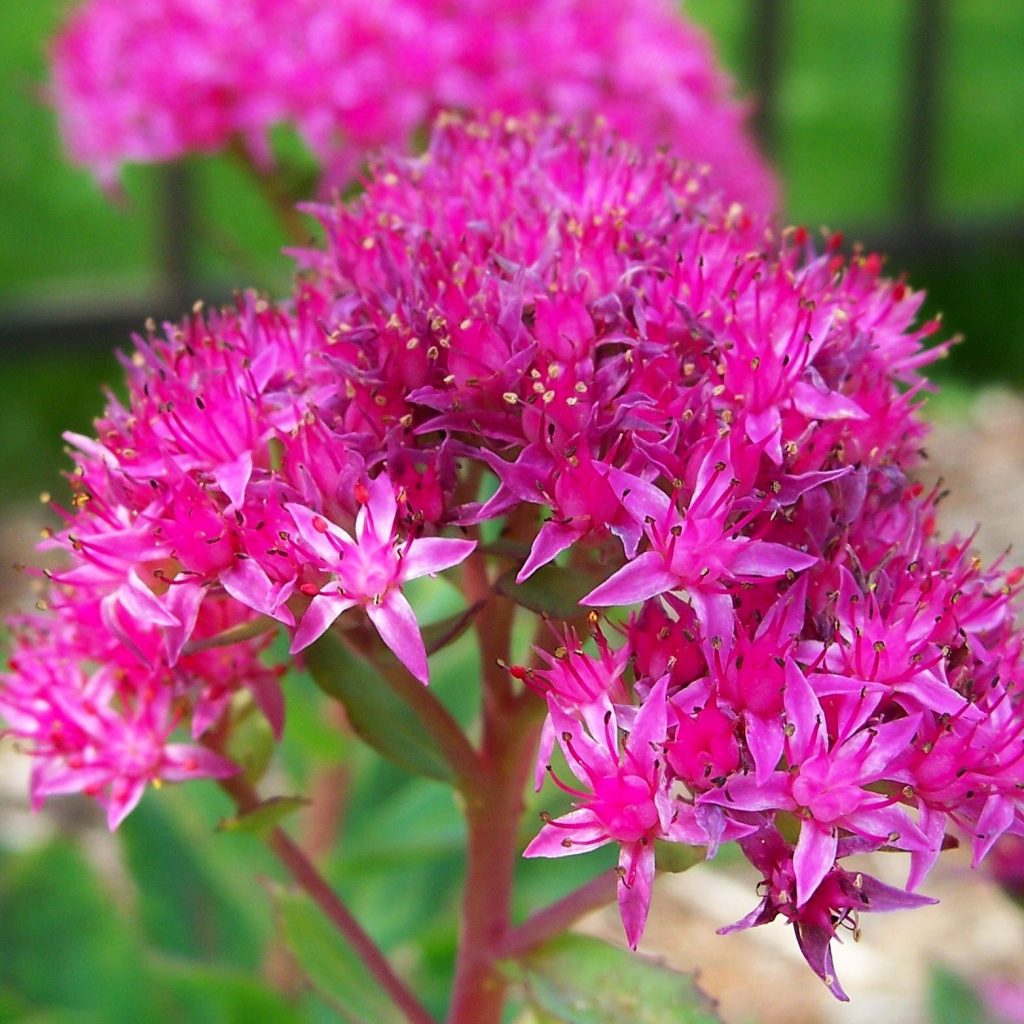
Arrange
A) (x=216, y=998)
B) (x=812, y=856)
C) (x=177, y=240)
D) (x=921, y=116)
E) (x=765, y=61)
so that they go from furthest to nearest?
(x=921, y=116), (x=765, y=61), (x=177, y=240), (x=216, y=998), (x=812, y=856)

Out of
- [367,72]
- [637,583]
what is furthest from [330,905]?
[367,72]

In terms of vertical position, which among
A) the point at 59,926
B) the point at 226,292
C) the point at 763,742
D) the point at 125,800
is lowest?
the point at 59,926

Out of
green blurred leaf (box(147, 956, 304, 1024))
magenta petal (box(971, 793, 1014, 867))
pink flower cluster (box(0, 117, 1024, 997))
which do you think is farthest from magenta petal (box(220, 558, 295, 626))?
green blurred leaf (box(147, 956, 304, 1024))

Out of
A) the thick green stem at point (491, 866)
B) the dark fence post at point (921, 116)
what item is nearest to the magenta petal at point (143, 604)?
the thick green stem at point (491, 866)

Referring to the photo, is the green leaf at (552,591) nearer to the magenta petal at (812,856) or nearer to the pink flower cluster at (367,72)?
the magenta petal at (812,856)

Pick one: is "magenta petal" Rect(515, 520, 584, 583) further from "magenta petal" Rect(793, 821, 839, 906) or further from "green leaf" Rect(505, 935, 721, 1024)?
"green leaf" Rect(505, 935, 721, 1024)

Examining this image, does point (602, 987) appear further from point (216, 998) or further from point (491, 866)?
point (216, 998)
